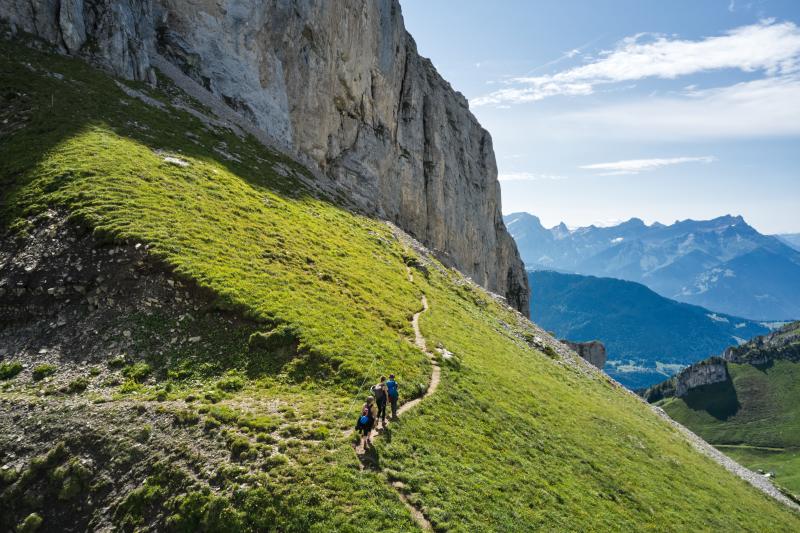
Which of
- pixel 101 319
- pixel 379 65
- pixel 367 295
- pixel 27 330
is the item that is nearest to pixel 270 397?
pixel 101 319

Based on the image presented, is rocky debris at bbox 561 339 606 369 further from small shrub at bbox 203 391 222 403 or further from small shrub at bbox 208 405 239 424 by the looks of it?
small shrub at bbox 208 405 239 424

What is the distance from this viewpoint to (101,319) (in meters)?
24.5

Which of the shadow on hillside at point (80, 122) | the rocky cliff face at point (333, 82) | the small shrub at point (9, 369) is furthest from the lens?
the rocky cliff face at point (333, 82)

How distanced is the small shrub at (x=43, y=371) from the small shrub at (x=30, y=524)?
7.46 metres

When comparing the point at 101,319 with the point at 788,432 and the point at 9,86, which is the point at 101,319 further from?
the point at 788,432

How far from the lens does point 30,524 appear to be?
15.9 meters

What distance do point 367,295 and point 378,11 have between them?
7373 cm

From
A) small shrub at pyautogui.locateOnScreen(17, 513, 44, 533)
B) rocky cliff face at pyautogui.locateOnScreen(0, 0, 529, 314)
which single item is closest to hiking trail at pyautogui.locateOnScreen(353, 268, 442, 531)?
small shrub at pyautogui.locateOnScreen(17, 513, 44, 533)

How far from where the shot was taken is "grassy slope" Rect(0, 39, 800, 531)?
18.7 m

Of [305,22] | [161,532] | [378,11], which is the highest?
[378,11]

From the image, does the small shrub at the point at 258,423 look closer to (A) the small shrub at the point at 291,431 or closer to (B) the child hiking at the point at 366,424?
(A) the small shrub at the point at 291,431

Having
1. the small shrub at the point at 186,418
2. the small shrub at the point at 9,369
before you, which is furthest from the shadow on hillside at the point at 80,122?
the small shrub at the point at 186,418

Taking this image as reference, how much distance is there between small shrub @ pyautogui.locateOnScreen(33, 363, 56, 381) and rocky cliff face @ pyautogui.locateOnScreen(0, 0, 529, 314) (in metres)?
43.0

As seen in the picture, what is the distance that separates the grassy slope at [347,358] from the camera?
61.3ft
